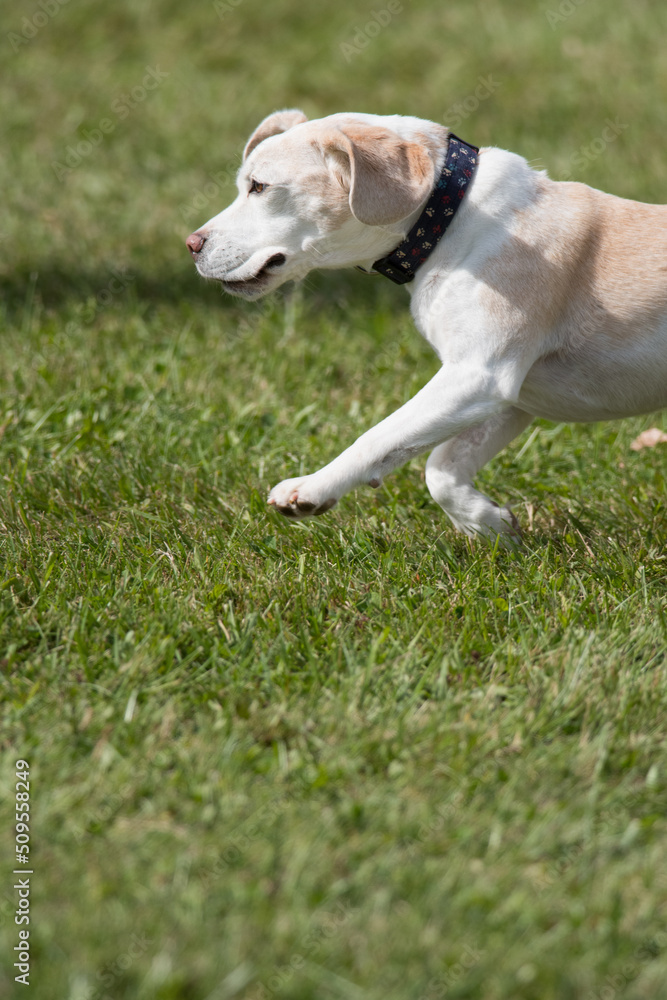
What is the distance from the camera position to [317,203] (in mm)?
3035

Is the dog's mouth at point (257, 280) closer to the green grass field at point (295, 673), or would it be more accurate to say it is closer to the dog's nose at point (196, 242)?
the dog's nose at point (196, 242)

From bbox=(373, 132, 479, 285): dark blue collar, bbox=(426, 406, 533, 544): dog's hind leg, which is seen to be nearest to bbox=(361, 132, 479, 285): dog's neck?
bbox=(373, 132, 479, 285): dark blue collar

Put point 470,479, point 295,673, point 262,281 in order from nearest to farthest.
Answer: point 295,673 < point 262,281 < point 470,479

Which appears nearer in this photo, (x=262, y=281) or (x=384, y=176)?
(x=384, y=176)

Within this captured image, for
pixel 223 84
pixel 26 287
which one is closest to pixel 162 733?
pixel 26 287

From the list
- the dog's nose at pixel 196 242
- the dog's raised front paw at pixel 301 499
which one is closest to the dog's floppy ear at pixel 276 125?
the dog's nose at pixel 196 242

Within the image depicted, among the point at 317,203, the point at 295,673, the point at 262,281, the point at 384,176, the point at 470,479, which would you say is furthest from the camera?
the point at 470,479

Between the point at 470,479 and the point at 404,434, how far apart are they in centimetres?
56

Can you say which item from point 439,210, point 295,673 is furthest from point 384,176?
point 295,673

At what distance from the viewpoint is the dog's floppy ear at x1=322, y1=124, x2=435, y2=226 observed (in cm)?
283

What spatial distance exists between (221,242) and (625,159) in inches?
178

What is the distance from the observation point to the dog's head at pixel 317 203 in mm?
2852

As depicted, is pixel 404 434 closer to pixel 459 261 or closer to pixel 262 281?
pixel 459 261

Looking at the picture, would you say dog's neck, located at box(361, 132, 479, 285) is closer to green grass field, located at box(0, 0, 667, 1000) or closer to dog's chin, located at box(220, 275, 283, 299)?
dog's chin, located at box(220, 275, 283, 299)
